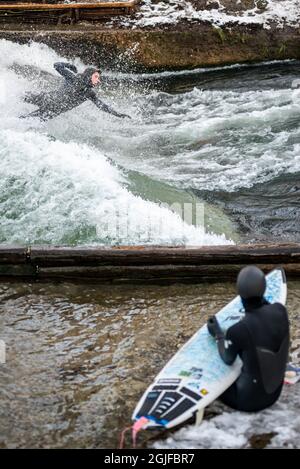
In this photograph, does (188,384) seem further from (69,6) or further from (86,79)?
(69,6)

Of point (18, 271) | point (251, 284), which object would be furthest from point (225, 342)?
point (18, 271)

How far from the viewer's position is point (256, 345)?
507 centimetres

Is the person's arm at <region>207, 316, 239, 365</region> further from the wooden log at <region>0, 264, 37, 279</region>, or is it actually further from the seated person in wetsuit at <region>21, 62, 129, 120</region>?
the seated person in wetsuit at <region>21, 62, 129, 120</region>

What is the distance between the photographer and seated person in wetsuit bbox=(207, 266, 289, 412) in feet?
16.6

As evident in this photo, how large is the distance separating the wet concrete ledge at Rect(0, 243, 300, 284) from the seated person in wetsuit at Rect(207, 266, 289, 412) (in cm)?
245

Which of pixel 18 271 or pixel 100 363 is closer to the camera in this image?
pixel 100 363

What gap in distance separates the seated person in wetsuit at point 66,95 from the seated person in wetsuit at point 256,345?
8632mm

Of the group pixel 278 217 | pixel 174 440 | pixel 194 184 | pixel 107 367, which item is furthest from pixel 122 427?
pixel 194 184

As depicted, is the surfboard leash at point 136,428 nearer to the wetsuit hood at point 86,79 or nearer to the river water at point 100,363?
the river water at point 100,363

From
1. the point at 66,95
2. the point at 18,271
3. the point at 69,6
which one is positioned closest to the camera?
the point at 18,271

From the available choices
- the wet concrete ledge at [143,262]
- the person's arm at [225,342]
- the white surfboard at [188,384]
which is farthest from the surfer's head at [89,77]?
the person's arm at [225,342]

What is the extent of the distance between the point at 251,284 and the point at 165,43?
13.3 meters

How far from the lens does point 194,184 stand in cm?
1152

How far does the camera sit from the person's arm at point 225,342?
17.0ft
